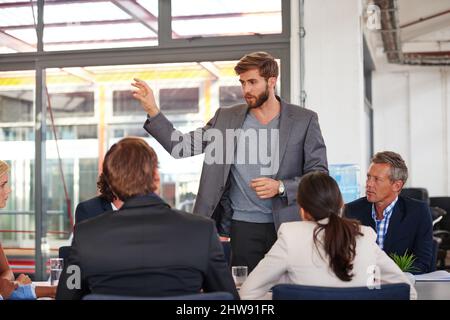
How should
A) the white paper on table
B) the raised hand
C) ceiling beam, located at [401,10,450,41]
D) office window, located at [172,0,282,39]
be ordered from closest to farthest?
the white paper on table
the raised hand
office window, located at [172,0,282,39]
ceiling beam, located at [401,10,450,41]

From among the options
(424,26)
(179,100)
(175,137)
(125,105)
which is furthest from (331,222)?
(125,105)

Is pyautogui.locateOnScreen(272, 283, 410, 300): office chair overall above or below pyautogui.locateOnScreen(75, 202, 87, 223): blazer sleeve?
below

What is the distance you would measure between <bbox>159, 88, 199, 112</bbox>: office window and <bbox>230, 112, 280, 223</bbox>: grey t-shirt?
8399 millimetres

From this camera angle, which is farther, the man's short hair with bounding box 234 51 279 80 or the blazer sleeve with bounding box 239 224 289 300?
the man's short hair with bounding box 234 51 279 80

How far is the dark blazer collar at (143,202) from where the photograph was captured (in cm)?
192

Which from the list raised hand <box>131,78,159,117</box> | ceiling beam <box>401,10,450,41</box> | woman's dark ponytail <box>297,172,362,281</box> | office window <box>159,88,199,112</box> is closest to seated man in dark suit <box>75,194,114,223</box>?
raised hand <box>131,78,159,117</box>

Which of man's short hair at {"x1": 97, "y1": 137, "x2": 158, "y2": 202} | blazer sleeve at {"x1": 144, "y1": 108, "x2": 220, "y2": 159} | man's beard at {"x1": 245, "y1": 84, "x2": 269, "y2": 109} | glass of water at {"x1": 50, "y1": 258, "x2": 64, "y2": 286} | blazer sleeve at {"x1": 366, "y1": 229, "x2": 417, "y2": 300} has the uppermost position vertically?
man's beard at {"x1": 245, "y1": 84, "x2": 269, "y2": 109}

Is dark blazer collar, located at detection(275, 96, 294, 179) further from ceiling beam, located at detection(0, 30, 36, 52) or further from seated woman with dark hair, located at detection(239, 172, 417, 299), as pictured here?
ceiling beam, located at detection(0, 30, 36, 52)

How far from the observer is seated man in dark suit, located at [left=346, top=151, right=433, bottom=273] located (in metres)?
3.31

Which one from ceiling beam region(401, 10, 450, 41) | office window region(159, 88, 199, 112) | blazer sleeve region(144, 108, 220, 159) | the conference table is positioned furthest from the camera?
office window region(159, 88, 199, 112)

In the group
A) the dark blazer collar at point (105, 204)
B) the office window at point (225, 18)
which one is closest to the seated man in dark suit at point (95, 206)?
the dark blazer collar at point (105, 204)

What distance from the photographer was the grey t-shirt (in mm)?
3137

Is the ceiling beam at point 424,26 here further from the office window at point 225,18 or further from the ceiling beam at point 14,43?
the ceiling beam at point 14,43

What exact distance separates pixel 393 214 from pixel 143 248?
1829 millimetres
